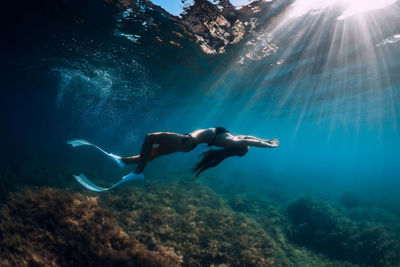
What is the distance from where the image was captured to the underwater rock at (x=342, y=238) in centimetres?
960

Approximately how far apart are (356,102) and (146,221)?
31349 millimetres

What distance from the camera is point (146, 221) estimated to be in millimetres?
7914

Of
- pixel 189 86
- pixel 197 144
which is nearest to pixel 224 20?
pixel 197 144

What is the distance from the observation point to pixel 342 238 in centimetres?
1119

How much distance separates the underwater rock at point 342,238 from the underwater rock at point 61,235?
10.1 metres

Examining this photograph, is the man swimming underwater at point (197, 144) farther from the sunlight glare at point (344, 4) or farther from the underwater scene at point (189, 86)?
the sunlight glare at point (344, 4)

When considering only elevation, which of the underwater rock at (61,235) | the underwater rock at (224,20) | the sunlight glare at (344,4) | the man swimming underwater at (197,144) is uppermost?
the sunlight glare at (344,4)

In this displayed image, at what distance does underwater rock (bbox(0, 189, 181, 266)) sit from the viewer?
12.7 feet

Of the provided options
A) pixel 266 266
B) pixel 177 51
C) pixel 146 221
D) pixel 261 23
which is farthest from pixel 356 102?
pixel 146 221

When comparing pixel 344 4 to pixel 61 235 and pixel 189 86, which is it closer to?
pixel 61 235

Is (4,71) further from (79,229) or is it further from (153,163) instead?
(79,229)

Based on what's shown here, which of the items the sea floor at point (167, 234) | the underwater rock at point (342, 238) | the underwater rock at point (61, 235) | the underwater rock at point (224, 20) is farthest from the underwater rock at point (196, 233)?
the underwater rock at point (224, 20)

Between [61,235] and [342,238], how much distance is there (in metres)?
13.9

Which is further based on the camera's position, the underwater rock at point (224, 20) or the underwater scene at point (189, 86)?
the underwater rock at point (224, 20)
